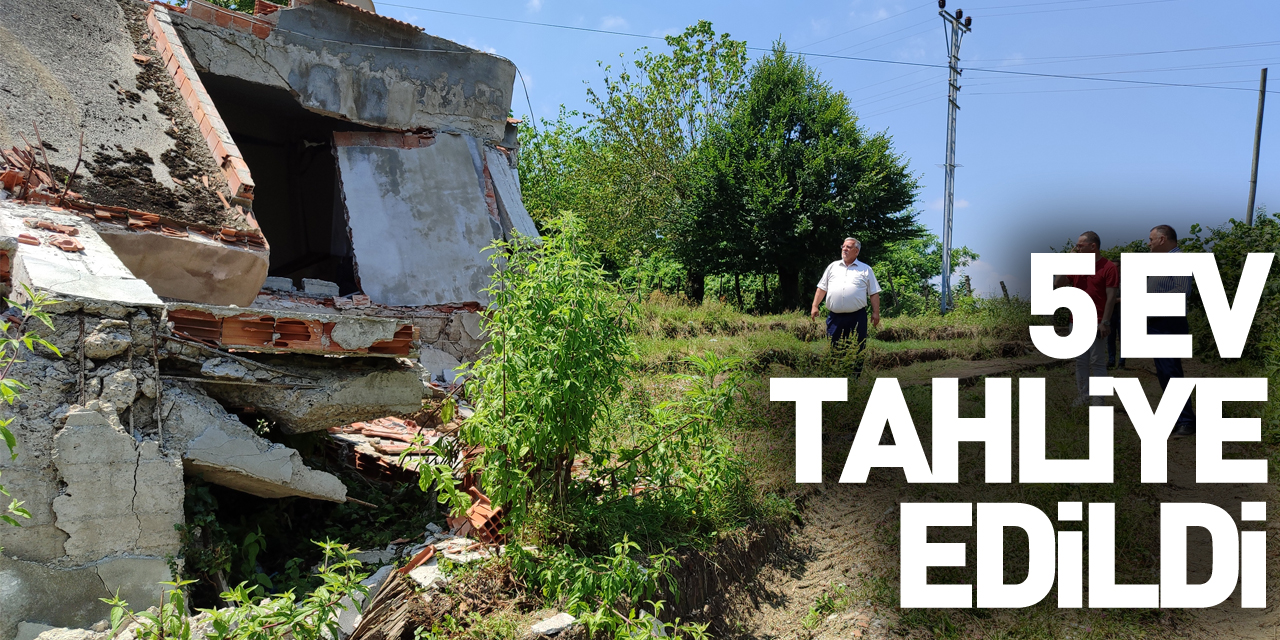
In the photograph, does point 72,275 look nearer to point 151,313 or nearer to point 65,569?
point 151,313

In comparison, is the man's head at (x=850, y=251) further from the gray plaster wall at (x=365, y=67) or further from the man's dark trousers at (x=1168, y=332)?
the gray plaster wall at (x=365, y=67)

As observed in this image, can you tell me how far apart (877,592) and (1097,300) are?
11.4ft

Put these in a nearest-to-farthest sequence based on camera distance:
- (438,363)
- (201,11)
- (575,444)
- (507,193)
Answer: (575,444) → (201,11) → (438,363) → (507,193)

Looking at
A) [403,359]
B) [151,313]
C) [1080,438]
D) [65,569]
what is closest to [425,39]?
[403,359]

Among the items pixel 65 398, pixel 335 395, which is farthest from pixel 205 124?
pixel 65 398

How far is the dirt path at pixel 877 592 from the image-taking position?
14.3 feet

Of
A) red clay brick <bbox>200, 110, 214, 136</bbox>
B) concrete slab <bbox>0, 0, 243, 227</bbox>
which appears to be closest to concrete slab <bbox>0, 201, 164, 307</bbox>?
concrete slab <bbox>0, 0, 243, 227</bbox>

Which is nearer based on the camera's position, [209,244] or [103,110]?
[209,244]

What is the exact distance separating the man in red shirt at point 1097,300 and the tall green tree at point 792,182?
11.1 m

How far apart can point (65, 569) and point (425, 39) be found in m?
7.89

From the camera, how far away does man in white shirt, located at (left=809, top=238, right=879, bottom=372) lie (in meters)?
7.64

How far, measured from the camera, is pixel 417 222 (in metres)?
9.98

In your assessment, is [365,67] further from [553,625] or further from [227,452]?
[553,625]

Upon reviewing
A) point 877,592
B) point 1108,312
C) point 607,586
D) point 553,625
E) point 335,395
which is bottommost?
point 877,592
